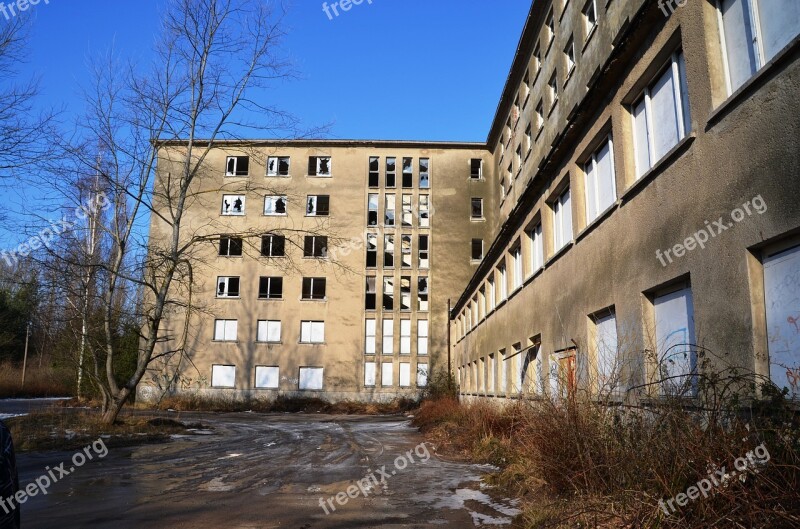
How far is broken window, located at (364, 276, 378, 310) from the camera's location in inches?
1772

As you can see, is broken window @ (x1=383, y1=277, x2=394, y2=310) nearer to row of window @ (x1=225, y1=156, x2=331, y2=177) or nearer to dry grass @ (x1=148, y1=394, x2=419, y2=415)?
dry grass @ (x1=148, y1=394, x2=419, y2=415)

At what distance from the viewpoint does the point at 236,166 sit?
47406 millimetres

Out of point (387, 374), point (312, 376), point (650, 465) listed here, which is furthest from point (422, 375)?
point (650, 465)

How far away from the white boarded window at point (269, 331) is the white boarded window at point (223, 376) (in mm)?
2996

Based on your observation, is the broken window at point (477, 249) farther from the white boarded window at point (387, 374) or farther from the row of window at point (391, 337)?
the white boarded window at point (387, 374)

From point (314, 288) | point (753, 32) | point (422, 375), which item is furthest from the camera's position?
point (314, 288)

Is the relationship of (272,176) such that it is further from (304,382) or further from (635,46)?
(635,46)

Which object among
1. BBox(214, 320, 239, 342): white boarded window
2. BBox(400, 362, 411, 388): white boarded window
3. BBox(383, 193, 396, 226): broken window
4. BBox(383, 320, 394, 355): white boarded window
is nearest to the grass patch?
BBox(214, 320, 239, 342): white boarded window

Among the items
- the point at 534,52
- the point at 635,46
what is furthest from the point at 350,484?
the point at 534,52

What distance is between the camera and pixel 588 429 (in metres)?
6.64

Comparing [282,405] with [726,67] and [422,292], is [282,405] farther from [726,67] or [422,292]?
[726,67]

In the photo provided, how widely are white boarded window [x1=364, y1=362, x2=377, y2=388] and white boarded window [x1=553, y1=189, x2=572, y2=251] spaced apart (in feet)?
102

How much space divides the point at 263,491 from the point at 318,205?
127 ft

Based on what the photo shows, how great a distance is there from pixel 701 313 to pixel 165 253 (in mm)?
17688
